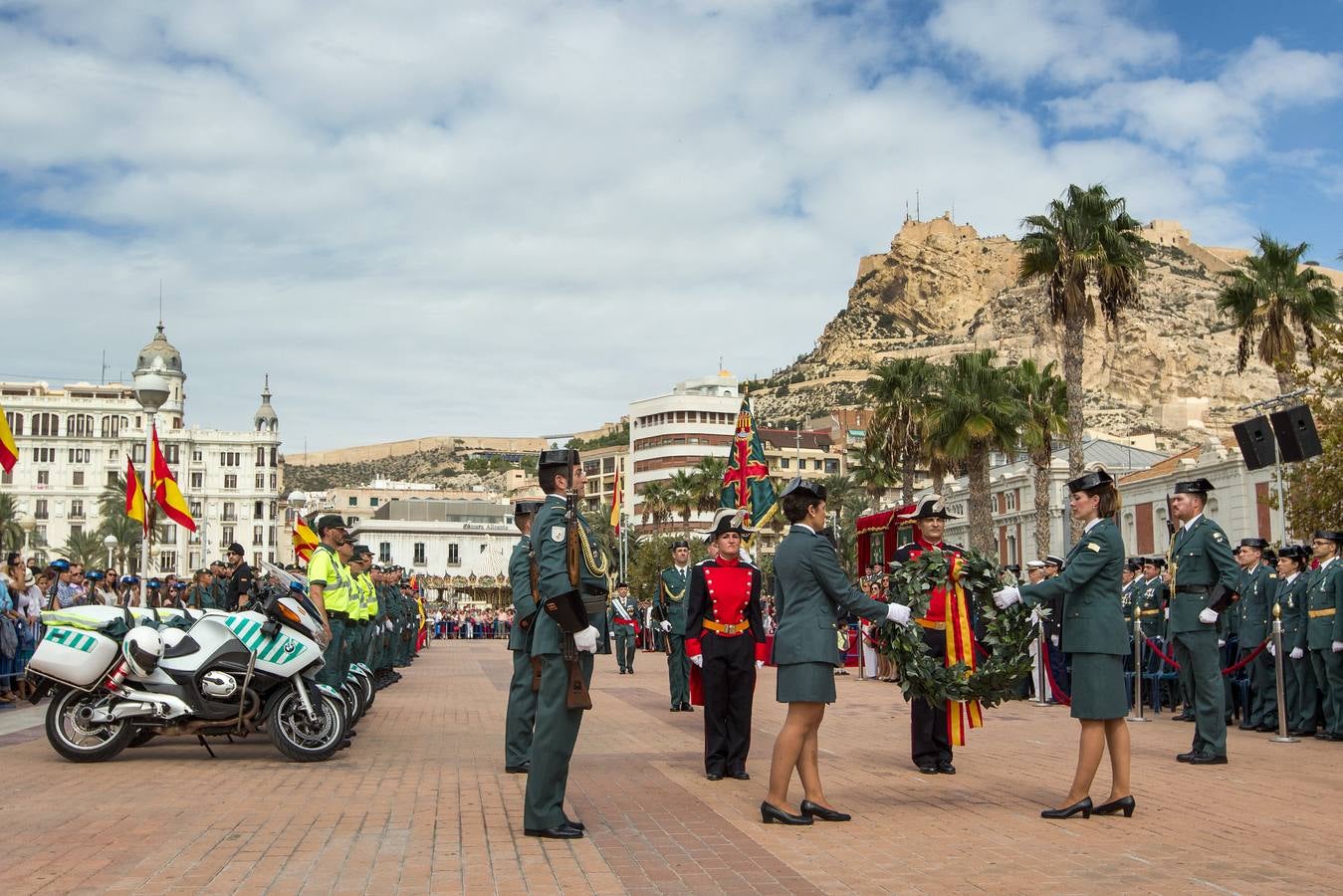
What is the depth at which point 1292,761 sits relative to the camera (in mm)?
11609

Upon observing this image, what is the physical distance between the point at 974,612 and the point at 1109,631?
4.75 ft

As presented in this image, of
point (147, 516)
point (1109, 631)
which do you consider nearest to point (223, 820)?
point (1109, 631)

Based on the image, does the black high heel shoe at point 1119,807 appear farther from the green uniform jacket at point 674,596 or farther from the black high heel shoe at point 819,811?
the green uniform jacket at point 674,596

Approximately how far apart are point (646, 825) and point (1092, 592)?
324 cm

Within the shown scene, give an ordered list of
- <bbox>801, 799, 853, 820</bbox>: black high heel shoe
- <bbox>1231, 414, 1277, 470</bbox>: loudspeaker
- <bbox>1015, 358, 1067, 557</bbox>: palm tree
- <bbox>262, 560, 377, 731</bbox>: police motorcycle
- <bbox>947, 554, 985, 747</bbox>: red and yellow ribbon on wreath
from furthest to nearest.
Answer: <bbox>1015, 358, 1067, 557</bbox>: palm tree, <bbox>1231, 414, 1277, 470</bbox>: loudspeaker, <bbox>262, 560, 377, 731</bbox>: police motorcycle, <bbox>947, 554, 985, 747</bbox>: red and yellow ribbon on wreath, <bbox>801, 799, 853, 820</bbox>: black high heel shoe

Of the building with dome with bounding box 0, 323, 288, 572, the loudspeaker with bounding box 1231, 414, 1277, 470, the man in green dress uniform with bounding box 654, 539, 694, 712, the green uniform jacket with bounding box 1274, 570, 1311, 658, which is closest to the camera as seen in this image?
the green uniform jacket with bounding box 1274, 570, 1311, 658

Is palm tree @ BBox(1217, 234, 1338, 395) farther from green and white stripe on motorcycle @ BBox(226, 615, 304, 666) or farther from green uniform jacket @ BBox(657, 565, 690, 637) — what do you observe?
green and white stripe on motorcycle @ BBox(226, 615, 304, 666)

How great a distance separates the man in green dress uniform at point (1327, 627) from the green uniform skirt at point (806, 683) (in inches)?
308

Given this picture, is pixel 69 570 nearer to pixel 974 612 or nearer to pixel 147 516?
pixel 147 516

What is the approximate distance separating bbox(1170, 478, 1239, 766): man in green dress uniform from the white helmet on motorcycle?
866cm

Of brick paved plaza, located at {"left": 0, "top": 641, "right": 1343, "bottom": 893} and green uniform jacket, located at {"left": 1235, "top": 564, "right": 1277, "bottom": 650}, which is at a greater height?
green uniform jacket, located at {"left": 1235, "top": 564, "right": 1277, "bottom": 650}

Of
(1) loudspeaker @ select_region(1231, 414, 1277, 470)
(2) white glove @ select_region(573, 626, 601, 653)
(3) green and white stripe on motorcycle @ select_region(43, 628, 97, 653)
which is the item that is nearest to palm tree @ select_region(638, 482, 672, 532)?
(1) loudspeaker @ select_region(1231, 414, 1277, 470)

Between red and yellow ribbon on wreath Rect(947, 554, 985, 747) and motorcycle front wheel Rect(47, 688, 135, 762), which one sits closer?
red and yellow ribbon on wreath Rect(947, 554, 985, 747)

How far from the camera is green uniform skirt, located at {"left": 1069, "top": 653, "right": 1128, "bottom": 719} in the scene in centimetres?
826
